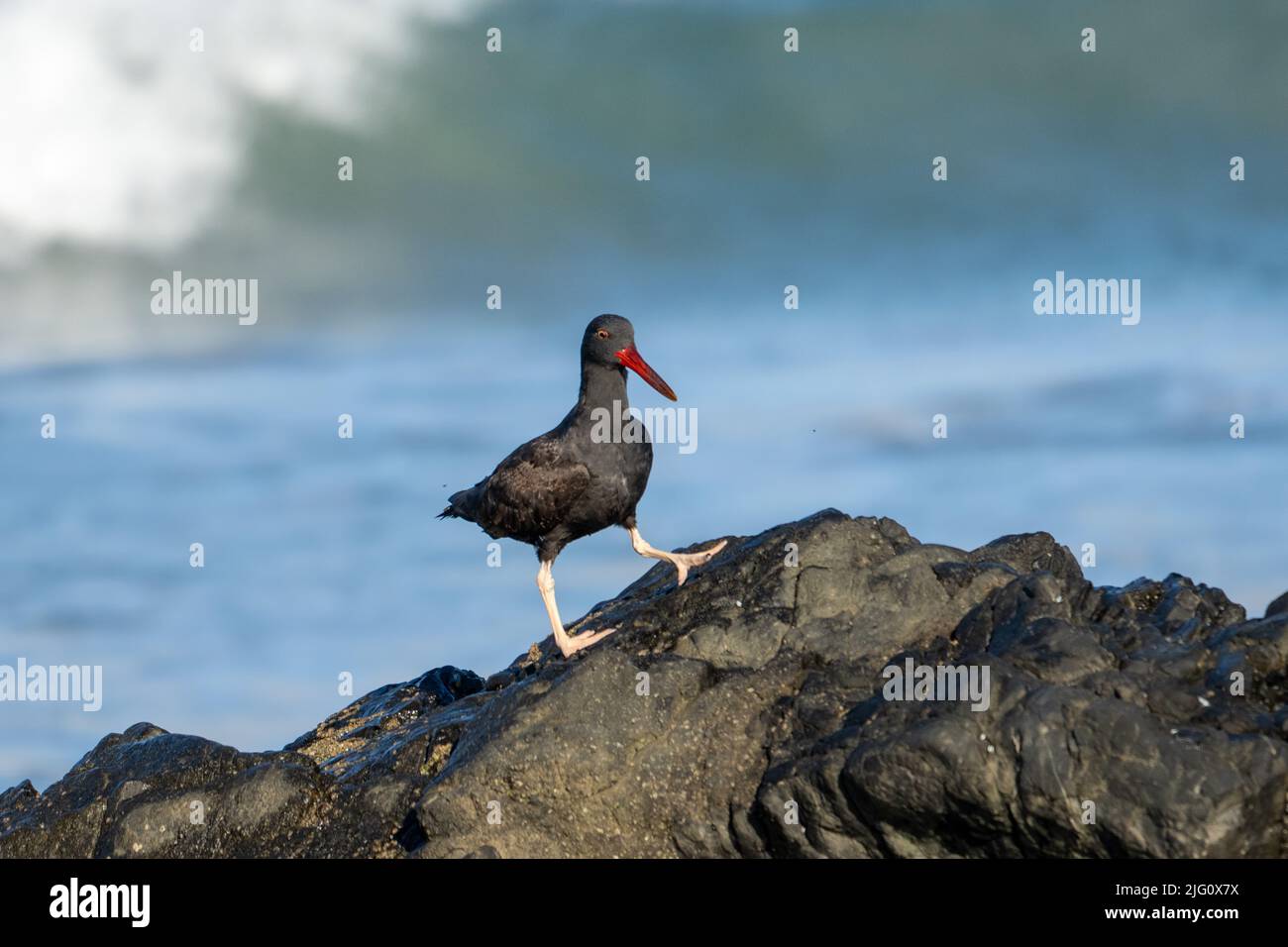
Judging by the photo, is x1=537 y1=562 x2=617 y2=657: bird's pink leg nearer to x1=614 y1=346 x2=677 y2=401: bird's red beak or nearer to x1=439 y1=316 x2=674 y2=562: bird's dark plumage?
x1=439 y1=316 x2=674 y2=562: bird's dark plumage

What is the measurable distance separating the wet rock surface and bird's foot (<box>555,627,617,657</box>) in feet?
1.31

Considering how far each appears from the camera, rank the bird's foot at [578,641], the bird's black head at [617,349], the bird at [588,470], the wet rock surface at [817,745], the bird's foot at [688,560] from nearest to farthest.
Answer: the wet rock surface at [817,745], the bird's foot at [578,641], the bird's foot at [688,560], the bird at [588,470], the bird's black head at [617,349]

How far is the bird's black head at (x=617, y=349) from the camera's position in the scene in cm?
1482

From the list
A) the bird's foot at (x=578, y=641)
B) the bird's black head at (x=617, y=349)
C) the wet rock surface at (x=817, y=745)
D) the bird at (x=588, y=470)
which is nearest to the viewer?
the wet rock surface at (x=817, y=745)

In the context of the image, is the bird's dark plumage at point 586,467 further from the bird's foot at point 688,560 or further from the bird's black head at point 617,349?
the bird's foot at point 688,560

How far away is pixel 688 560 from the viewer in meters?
13.5

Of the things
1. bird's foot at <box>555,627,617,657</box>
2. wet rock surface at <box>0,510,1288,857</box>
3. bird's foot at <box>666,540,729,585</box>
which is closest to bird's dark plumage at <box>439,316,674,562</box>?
bird's foot at <box>666,540,729,585</box>

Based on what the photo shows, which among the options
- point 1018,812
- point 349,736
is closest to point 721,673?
point 1018,812

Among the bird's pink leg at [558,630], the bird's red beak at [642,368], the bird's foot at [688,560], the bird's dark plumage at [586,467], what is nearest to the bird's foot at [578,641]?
the bird's pink leg at [558,630]

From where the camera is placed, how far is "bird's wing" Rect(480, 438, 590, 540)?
14312 mm

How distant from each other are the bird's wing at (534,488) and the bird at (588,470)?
0.04 feet

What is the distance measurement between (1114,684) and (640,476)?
6232mm

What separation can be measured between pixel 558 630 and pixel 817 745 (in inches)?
161
